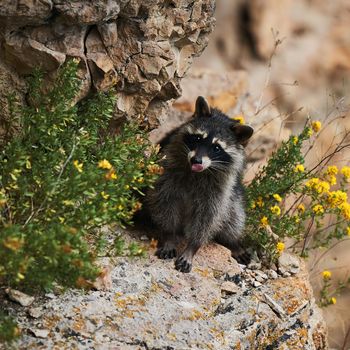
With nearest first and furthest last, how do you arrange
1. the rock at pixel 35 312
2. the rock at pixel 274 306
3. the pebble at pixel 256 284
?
the rock at pixel 35 312 < the rock at pixel 274 306 < the pebble at pixel 256 284

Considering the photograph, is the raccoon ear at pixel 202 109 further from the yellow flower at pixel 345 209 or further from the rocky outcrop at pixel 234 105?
the rocky outcrop at pixel 234 105

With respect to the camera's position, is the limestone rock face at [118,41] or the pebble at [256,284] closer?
the limestone rock face at [118,41]

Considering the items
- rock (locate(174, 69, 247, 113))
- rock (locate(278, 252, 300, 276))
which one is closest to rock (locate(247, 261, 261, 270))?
rock (locate(278, 252, 300, 276))

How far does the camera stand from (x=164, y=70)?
5516mm

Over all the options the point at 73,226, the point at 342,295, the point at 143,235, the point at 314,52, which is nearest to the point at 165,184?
the point at 143,235

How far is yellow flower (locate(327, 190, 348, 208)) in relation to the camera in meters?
5.77

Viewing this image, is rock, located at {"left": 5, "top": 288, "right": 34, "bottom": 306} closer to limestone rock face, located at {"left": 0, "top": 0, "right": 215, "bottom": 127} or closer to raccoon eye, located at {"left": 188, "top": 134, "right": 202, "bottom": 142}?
limestone rock face, located at {"left": 0, "top": 0, "right": 215, "bottom": 127}

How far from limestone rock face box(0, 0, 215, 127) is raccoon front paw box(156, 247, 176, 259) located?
3.64 feet

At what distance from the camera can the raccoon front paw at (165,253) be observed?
552 cm

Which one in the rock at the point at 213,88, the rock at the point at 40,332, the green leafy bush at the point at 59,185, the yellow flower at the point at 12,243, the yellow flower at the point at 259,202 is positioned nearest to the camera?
the yellow flower at the point at 12,243

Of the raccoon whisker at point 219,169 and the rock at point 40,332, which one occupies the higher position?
the raccoon whisker at point 219,169

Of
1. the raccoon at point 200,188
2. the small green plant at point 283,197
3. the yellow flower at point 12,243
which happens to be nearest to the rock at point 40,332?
the yellow flower at point 12,243

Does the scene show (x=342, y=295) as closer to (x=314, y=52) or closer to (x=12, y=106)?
(x=314, y=52)

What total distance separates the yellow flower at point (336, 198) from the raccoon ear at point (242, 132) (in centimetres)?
85
